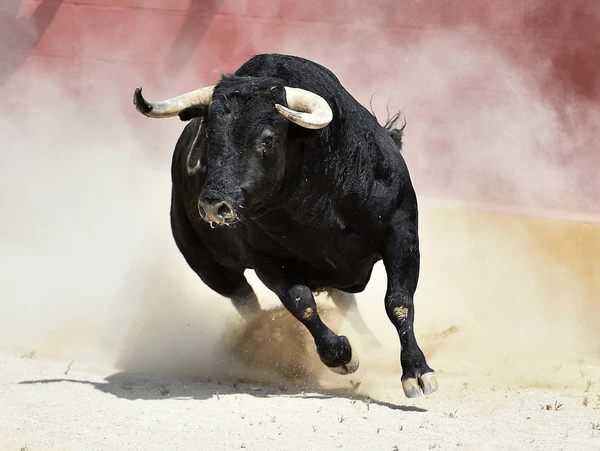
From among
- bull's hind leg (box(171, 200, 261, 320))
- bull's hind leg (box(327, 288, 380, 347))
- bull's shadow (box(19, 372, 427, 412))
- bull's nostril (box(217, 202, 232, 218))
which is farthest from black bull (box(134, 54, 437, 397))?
bull's hind leg (box(327, 288, 380, 347))

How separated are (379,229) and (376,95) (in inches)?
167

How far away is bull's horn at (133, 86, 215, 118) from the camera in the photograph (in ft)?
20.2

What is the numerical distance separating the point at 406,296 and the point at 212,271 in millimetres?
1946

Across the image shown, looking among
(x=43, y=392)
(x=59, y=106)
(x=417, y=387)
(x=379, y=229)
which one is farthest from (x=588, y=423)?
(x=59, y=106)

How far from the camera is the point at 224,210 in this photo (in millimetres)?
5727

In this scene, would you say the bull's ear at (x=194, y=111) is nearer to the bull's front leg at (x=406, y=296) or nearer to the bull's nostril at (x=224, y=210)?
the bull's nostril at (x=224, y=210)

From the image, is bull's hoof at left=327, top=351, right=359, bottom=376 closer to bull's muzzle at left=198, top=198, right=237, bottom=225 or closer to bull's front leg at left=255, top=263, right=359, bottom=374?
bull's front leg at left=255, top=263, right=359, bottom=374

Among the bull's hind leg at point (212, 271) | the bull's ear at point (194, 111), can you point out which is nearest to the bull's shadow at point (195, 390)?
the bull's hind leg at point (212, 271)

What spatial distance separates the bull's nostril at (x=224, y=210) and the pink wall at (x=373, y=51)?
4.92m

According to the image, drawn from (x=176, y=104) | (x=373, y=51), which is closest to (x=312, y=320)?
(x=176, y=104)

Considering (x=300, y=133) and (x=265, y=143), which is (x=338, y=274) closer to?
(x=300, y=133)

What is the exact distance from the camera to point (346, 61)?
35.2ft

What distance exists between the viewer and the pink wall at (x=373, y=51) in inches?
403

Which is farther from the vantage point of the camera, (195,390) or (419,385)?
(195,390)
